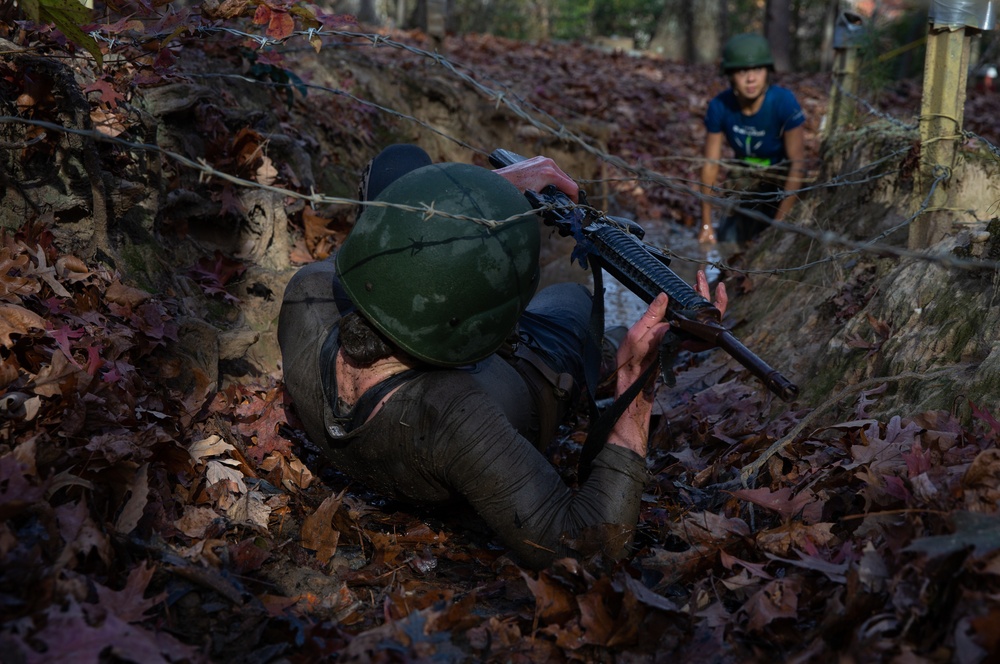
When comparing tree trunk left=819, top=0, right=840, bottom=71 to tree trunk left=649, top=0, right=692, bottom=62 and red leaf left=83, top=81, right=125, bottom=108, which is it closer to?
tree trunk left=649, top=0, right=692, bottom=62

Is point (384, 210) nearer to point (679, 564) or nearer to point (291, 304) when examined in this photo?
point (291, 304)

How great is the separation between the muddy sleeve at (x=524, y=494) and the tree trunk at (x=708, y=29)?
19.9m

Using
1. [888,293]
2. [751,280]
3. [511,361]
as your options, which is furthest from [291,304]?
[751,280]

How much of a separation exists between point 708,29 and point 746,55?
48.0 feet

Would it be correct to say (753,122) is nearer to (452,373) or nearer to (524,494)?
(452,373)

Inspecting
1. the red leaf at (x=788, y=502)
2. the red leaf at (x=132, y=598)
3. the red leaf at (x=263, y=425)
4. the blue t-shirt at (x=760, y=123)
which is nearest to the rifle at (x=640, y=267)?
the red leaf at (x=788, y=502)

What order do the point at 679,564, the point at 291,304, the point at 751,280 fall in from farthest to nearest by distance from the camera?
the point at 751,280, the point at 291,304, the point at 679,564

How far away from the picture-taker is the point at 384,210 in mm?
3084

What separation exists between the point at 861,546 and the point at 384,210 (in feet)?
6.52

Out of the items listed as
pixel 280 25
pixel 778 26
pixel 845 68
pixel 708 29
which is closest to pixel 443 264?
pixel 280 25

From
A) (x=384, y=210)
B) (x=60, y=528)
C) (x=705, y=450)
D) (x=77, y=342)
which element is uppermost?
(x=384, y=210)

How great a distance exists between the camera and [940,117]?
13.7 ft

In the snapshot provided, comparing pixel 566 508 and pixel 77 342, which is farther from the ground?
pixel 77 342

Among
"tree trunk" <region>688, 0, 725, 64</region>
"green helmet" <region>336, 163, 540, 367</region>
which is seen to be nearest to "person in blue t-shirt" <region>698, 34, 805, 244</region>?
"green helmet" <region>336, 163, 540, 367</region>
